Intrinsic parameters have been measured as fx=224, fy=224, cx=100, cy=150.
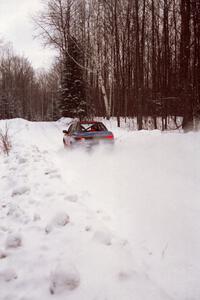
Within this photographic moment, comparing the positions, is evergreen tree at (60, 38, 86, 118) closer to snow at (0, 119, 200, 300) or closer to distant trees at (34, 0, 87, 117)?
distant trees at (34, 0, 87, 117)

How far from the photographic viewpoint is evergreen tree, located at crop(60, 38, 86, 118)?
69.2 ft

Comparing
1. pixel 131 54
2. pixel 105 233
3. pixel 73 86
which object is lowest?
pixel 105 233

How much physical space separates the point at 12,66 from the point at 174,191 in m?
62.5

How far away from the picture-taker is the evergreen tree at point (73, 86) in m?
21.1

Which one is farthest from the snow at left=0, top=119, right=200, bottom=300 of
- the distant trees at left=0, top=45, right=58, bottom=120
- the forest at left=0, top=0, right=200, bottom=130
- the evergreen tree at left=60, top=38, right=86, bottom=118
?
the distant trees at left=0, top=45, right=58, bottom=120

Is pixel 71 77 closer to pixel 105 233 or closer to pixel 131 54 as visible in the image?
pixel 131 54

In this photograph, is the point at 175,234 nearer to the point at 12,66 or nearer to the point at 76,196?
the point at 76,196

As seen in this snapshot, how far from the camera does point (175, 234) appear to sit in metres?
2.67

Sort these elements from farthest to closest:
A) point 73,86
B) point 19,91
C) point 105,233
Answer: point 19,91, point 73,86, point 105,233

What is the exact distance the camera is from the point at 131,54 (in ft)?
72.0

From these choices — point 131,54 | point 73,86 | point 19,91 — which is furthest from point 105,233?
point 19,91

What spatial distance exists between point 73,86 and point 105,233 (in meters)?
19.9

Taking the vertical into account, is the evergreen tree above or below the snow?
above

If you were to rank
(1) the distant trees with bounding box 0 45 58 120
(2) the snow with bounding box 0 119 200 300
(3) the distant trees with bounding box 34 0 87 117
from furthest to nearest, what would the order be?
(1) the distant trees with bounding box 0 45 58 120, (3) the distant trees with bounding box 34 0 87 117, (2) the snow with bounding box 0 119 200 300
